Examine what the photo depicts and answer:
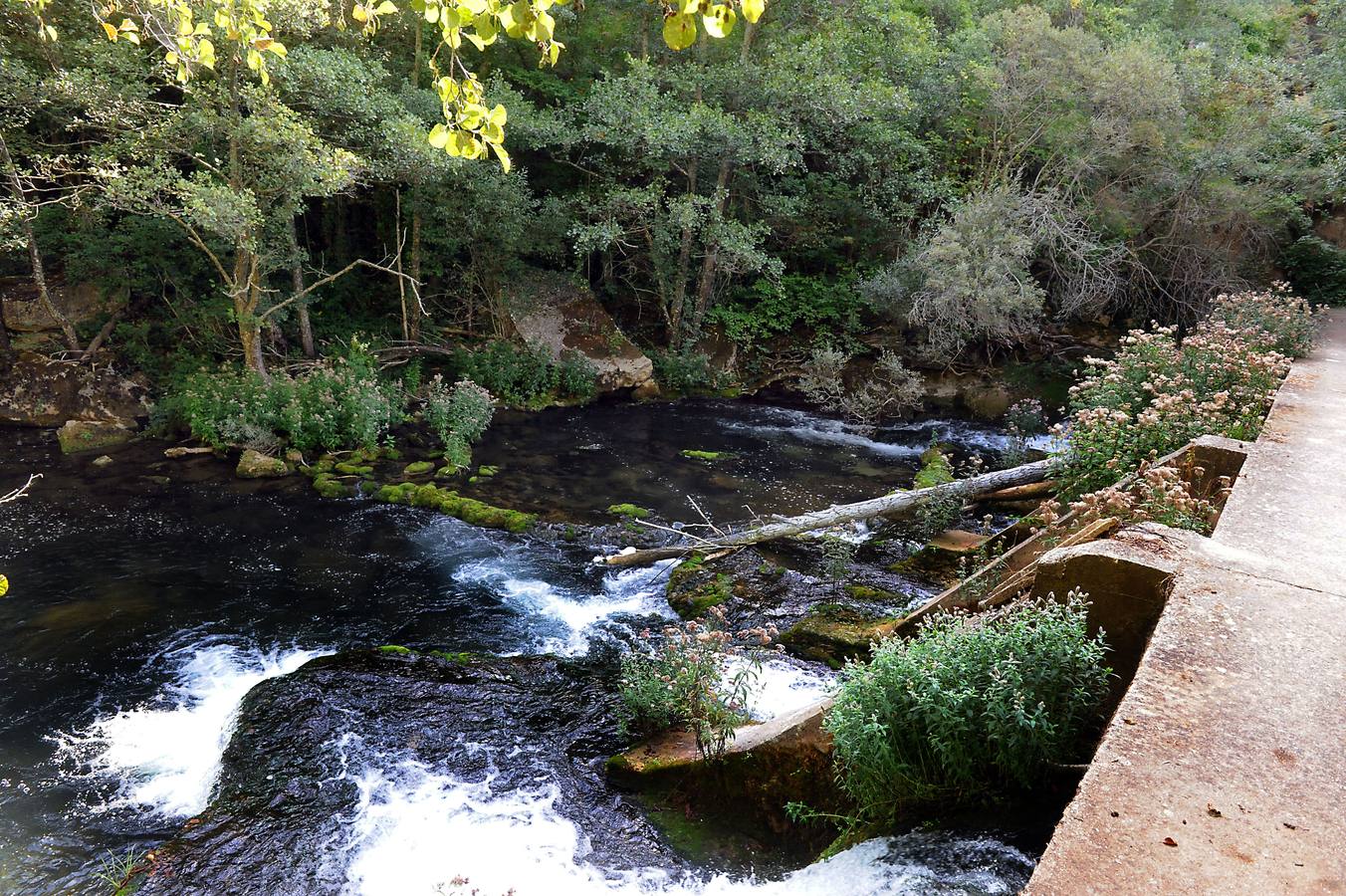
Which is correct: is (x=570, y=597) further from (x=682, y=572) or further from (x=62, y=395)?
(x=62, y=395)

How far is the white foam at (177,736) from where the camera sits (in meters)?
4.84

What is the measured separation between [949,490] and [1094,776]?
6.39 meters

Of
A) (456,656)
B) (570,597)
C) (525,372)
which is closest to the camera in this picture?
(456,656)

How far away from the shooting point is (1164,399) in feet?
19.6

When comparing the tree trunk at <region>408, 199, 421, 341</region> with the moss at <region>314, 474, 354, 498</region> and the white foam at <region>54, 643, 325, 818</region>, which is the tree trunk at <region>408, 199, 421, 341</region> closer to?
the moss at <region>314, 474, 354, 498</region>

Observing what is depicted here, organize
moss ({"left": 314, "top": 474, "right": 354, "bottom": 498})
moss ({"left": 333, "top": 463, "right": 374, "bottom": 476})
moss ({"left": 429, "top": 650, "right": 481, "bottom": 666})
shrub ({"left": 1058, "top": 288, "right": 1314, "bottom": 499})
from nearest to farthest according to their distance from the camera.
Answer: shrub ({"left": 1058, "top": 288, "right": 1314, "bottom": 499}) → moss ({"left": 429, "top": 650, "right": 481, "bottom": 666}) → moss ({"left": 314, "top": 474, "right": 354, "bottom": 498}) → moss ({"left": 333, "top": 463, "right": 374, "bottom": 476})

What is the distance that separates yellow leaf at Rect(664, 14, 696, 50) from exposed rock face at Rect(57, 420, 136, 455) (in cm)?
1246

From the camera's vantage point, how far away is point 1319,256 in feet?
47.9

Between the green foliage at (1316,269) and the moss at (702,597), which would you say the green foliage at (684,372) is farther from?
the green foliage at (1316,269)

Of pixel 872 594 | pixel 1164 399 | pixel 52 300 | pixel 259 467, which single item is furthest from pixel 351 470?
pixel 1164 399

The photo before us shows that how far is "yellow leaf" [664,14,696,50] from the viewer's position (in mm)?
2025

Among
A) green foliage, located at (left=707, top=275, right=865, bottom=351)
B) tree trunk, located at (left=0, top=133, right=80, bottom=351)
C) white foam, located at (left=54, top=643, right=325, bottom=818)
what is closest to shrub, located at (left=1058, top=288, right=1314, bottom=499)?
white foam, located at (left=54, top=643, right=325, bottom=818)

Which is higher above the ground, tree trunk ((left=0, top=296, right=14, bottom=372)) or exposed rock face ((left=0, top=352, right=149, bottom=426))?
tree trunk ((left=0, top=296, right=14, bottom=372))

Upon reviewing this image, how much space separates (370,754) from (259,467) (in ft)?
22.2
